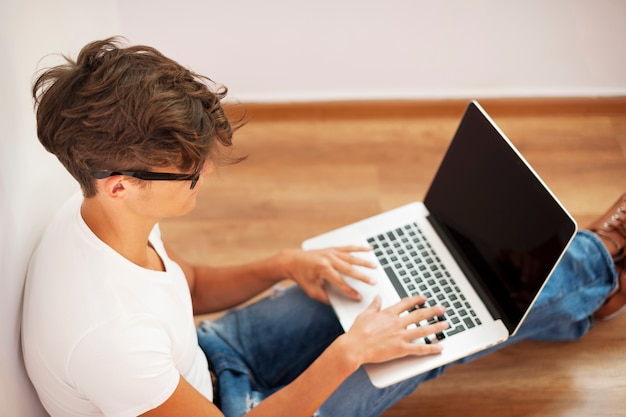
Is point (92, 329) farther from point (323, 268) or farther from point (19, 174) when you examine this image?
point (323, 268)

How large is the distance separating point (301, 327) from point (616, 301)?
779mm

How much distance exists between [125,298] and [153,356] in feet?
0.33

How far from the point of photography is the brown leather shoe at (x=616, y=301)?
1.56 m

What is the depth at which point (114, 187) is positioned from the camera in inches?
37.6

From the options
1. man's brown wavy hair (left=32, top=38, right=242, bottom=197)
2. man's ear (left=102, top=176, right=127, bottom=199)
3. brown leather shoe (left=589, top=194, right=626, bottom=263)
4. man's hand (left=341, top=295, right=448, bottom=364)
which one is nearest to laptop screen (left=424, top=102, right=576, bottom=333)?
man's hand (left=341, top=295, right=448, bottom=364)

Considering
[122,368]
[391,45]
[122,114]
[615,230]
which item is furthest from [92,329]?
[391,45]

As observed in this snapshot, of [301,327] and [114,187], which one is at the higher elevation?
[114,187]

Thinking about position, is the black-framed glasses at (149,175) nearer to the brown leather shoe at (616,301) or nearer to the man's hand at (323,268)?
the man's hand at (323,268)

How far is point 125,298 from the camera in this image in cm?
100

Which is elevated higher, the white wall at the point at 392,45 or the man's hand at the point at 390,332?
the white wall at the point at 392,45

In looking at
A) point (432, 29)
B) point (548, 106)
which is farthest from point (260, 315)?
point (548, 106)

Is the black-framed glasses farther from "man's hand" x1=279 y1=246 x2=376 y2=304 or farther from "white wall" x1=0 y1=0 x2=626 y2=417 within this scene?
"white wall" x1=0 y1=0 x2=626 y2=417

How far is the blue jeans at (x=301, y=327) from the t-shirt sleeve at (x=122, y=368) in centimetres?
31

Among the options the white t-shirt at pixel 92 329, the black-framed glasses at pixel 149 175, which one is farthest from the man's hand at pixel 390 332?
the black-framed glasses at pixel 149 175
